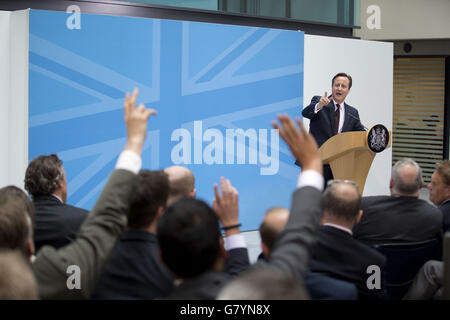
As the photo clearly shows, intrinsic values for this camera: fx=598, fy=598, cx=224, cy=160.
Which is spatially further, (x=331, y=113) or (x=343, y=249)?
(x=331, y=113)

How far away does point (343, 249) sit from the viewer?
2428 millimetres

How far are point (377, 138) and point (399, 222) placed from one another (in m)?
2.22

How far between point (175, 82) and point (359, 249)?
13.1ft

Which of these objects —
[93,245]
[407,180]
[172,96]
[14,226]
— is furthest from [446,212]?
[172,96]

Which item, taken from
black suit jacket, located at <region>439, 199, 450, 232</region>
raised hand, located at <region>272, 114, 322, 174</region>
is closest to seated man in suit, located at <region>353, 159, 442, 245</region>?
black suit jacket, located at <region>439, 199, 450, 232</region>

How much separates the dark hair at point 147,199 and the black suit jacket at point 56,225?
2.46ft

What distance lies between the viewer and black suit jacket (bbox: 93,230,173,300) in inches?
73.5

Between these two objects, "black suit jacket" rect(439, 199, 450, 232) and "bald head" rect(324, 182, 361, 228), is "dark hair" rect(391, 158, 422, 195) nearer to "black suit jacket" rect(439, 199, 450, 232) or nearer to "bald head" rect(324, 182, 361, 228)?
"black suit jacket" rect(439, 199, 450, 232)

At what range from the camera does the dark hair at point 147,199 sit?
2055 mm

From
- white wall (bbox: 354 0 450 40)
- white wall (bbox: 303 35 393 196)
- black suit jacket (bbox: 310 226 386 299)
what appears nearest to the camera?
black suit jacket (bbox: 310 226 386 299)

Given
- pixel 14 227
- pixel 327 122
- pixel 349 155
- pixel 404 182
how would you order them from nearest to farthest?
pixel 14 227 → pixel 404 182 → pixel 349 155 → pixel 327 122

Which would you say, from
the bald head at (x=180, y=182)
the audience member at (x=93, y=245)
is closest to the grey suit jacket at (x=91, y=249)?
the audience member at (x=93, y=245)

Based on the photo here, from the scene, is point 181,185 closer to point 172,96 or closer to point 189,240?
point 189,240

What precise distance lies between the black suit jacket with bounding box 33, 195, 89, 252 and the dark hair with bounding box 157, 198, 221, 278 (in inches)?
53.1
